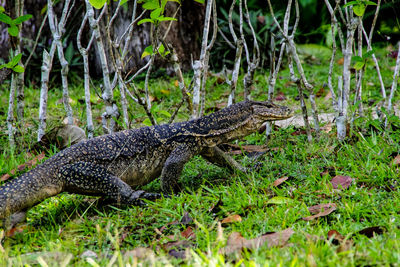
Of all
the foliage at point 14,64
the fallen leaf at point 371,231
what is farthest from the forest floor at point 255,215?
the foliage at point 14,64

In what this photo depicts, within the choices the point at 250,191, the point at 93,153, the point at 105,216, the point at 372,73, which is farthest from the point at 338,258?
the point at 372,73

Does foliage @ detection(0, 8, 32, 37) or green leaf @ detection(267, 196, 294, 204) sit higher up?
foliage @ detection(0, 8, 32, 37)

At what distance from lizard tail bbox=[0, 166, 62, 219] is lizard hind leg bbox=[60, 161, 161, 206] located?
11 cm

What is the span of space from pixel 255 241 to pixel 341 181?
132 centimetres

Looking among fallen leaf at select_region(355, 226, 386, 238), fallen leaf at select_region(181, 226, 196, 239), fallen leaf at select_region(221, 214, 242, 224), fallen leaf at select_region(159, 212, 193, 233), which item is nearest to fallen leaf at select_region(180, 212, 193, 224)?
fallen leaf at select_region(159, 212, 193, 233)

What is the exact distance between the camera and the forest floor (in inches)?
104

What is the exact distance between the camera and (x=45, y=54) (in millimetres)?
5113

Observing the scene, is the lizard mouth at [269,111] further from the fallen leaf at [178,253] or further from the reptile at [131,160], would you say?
the fallen leaf at [178,253]

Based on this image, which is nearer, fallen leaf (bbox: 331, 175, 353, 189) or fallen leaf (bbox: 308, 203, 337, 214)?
fallen leaf (bbox: 308, 203, 337, 214)

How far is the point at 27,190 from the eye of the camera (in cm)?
361

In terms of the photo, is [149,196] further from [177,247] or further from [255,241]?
[255,241]

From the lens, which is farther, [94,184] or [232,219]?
[94,184]

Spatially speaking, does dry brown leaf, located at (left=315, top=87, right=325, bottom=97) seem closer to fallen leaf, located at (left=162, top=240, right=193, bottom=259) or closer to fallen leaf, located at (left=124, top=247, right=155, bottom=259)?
fallen leaf, located at (left=162, top=240, right=193, bottom=259)

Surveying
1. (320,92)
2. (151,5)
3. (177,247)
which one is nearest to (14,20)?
(151,5)
